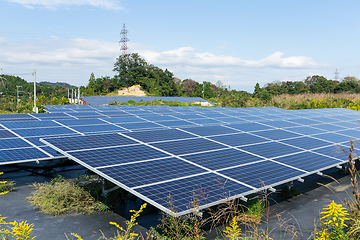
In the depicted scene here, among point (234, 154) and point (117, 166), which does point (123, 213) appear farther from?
point (234, 154)

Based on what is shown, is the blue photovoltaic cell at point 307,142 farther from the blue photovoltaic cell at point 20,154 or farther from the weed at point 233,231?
the blue photovoltaic cell at point 20,154

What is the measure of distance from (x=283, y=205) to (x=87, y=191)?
7351 mm

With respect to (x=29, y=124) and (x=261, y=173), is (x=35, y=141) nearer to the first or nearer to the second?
(x=29, y=124)

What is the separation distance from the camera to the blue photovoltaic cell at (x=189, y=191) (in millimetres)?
6883

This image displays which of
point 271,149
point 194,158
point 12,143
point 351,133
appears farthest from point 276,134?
point 12,143

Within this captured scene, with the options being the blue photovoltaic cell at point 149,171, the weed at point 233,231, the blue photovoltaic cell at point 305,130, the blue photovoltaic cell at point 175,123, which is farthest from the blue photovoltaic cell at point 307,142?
the weed at point 233,231

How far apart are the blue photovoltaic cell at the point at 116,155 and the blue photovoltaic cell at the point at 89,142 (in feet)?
1.57

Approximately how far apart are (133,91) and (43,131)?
89.5 metres

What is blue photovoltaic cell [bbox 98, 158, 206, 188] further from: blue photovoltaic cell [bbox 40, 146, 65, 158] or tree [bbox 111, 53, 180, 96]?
tree [bbox 111, 53, 180, 96]

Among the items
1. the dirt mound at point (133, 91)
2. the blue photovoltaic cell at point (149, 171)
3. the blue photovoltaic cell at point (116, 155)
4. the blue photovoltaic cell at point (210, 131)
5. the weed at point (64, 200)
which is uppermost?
the dirt mound at point (133, 91)

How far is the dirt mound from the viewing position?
102887 mm

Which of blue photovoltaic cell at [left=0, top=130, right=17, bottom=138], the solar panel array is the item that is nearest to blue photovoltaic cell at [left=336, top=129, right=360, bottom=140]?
the solar panel array

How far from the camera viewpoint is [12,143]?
44.3 feet

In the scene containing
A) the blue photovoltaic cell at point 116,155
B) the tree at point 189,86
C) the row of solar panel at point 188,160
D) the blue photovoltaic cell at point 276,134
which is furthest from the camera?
the tree at point 189,86
